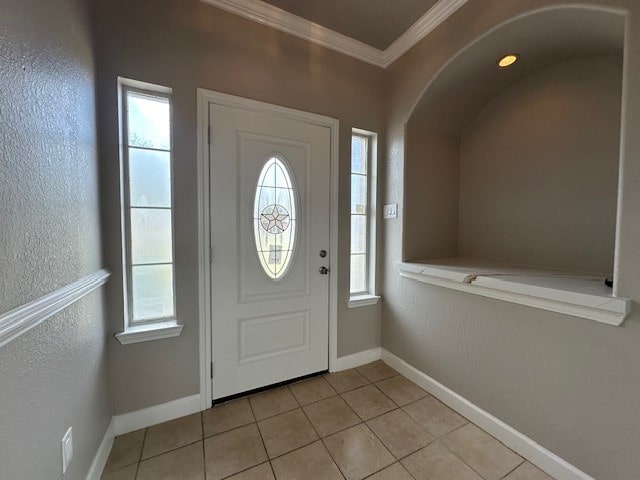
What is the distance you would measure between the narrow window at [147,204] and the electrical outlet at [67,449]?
2.17ft

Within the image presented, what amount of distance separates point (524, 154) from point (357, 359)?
2140 mm

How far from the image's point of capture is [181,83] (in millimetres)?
1647

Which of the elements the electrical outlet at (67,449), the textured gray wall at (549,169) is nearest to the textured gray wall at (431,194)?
the textured gray wall at (549,169)

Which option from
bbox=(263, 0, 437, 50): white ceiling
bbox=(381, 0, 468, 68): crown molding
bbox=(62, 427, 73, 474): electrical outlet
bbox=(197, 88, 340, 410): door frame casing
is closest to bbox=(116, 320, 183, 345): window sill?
bbox=(197, 88, 340, 410): door frame casing

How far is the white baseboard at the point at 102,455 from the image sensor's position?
1.25 metres

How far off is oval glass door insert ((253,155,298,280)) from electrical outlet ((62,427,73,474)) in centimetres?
121

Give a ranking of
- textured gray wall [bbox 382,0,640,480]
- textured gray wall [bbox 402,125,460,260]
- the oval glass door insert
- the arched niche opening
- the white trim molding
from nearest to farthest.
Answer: the white trim molding
textured gray wall [bbox 382,0,640,480]
the arched niche opening
the oval glass door insert
textured gray wall [bbox 402,125,460,260]

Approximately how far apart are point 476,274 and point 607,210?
2.98 feet

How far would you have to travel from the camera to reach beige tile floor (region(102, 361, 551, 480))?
1.35m

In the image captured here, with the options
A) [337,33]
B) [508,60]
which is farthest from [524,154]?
[337,33]

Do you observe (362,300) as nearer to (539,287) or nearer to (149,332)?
(539,287)

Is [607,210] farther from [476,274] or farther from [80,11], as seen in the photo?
Answer: [80,11]

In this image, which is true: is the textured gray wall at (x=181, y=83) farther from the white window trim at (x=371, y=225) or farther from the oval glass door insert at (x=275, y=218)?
the white window trim at (x=371, y=225)

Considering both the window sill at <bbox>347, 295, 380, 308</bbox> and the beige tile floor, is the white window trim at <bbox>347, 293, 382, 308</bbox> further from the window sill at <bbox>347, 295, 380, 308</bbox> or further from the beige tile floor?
the beige tile floor
